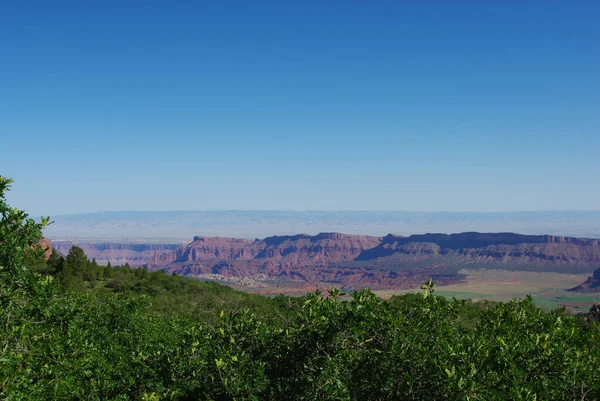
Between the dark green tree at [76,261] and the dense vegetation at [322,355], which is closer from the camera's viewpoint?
the dense vegetation at [322,355]

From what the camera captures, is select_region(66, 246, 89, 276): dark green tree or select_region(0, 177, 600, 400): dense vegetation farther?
select_region(66, 246, 89, 276): dark green tree

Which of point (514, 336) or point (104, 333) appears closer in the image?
point (514, 336)

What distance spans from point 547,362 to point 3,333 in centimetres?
1304

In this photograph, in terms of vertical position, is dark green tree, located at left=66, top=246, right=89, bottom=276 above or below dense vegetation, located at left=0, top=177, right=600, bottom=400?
below

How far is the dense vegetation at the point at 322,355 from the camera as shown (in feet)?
33.1

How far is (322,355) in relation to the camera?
11.4 m

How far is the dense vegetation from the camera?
1008 centimetres

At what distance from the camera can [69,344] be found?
587 inches

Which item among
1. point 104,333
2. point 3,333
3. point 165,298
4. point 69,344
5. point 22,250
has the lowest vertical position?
point 165,298

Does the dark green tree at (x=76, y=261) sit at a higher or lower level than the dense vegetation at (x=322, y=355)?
lower

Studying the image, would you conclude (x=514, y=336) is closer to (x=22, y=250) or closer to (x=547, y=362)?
(x=547, y=362)

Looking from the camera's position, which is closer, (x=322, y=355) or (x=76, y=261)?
(x=322, y=355)

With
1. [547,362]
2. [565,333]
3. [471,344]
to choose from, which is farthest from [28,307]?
[565,333]

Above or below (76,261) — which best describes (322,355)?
above
